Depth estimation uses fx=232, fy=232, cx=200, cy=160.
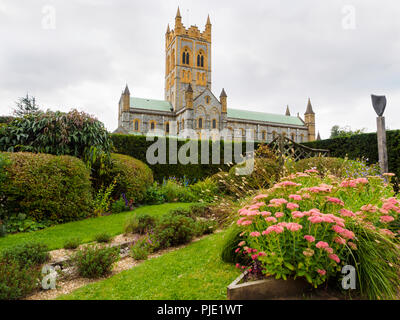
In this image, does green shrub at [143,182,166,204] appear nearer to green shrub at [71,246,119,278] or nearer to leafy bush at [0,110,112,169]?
leafy bush at [0,110,112,169]

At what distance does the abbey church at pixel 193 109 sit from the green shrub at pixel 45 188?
29047mm

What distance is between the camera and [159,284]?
2.55m

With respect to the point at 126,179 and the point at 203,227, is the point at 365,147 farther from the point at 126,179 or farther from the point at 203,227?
the point at 126,179

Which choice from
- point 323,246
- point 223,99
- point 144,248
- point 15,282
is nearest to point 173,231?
point 144,248

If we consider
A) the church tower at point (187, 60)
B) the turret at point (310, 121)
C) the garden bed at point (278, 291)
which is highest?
the church tower at point (187, 60)

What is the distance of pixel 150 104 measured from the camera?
140 feet

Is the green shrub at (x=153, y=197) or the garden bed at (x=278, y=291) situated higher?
the green shrub at (x=153, y=197)

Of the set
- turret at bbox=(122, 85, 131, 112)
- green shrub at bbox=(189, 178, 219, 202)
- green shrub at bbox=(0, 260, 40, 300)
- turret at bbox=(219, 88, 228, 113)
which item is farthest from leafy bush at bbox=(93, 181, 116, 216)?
turret at bbox=(219, 88, 228, 113)

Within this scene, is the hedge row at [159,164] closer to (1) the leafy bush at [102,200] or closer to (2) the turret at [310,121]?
(1) the leafy bush at [102,200]

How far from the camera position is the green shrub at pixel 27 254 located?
286cm

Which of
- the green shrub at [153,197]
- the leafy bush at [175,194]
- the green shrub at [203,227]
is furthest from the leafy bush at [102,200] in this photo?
the green shrub at [203,227]

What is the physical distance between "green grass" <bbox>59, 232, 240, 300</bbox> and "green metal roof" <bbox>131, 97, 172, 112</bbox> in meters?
40.2

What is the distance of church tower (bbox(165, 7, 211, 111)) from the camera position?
1850 inches

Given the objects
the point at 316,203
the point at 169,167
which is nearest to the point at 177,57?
the point at 169,167
